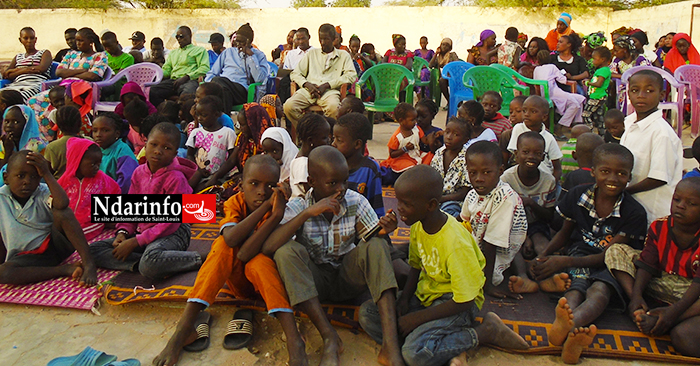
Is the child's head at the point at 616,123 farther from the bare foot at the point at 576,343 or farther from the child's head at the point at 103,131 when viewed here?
the child's head at the point at 103,131

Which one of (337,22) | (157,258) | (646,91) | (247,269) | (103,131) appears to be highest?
(337,22)

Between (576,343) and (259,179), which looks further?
(259,179)

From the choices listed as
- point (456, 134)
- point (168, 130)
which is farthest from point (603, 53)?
point (168, 130)

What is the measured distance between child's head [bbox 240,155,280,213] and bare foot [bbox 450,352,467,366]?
3.72 feet

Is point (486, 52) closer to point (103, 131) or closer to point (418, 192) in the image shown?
point (103, 131)

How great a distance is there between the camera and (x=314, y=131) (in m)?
3.34

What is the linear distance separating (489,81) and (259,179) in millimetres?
4780

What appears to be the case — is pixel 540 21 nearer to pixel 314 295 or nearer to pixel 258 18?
pixel 258 18

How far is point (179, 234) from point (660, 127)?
118 inches

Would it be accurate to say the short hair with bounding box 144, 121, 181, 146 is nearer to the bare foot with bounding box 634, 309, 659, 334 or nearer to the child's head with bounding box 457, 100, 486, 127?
the child's head with bounding box 457, 100, 486, 127

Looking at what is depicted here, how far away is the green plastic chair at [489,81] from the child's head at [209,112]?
3.26m

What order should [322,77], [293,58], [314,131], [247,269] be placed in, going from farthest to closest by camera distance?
[293,58] < [322,77] < [314,131] < [247,269]

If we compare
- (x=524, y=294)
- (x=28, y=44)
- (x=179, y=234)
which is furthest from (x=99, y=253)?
(x=28, y=44)

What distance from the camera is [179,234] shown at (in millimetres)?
3195
